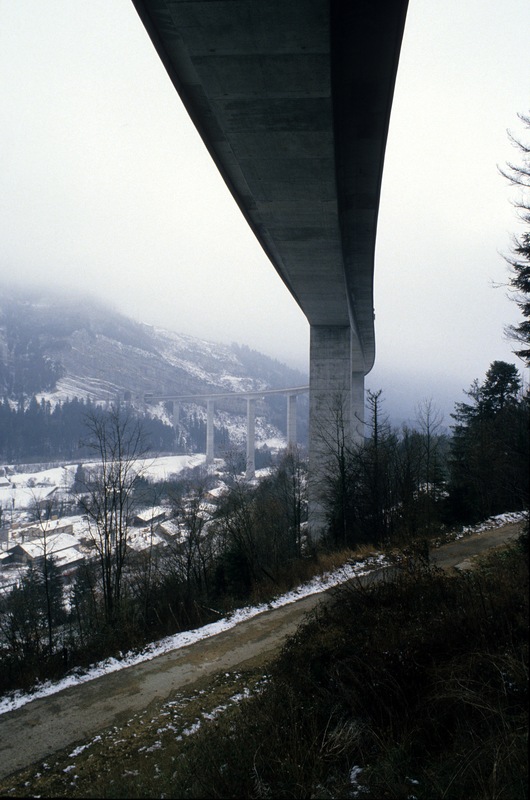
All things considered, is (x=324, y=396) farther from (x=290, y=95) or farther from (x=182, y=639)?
(x=290, y=95)

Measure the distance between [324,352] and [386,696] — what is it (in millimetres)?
18550

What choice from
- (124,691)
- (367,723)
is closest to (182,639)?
(124,691)

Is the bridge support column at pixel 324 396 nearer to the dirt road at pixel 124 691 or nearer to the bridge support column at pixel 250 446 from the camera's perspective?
the dirt road at pixel 124 691

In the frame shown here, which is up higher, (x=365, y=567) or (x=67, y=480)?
(x=365, y=567)

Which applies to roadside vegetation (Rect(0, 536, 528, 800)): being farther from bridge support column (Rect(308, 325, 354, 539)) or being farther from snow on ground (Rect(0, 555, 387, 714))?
bridge support column (Rect(308, 325, 354, 539))

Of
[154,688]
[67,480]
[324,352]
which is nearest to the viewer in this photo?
[154,688]

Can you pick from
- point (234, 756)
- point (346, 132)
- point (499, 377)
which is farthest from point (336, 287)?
point (234, 756)

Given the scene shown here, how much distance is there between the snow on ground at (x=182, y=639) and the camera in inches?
280

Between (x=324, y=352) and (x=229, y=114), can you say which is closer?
(x=229, y=114)

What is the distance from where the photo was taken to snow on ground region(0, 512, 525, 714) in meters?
7.10

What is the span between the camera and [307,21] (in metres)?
5.54

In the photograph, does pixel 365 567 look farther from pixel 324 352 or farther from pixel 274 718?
pixel 324 352

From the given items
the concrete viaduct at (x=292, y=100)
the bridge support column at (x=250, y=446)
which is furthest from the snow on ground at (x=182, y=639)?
the bridge support column at (x=250, y=446)

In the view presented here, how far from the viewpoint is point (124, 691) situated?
22.6ft
